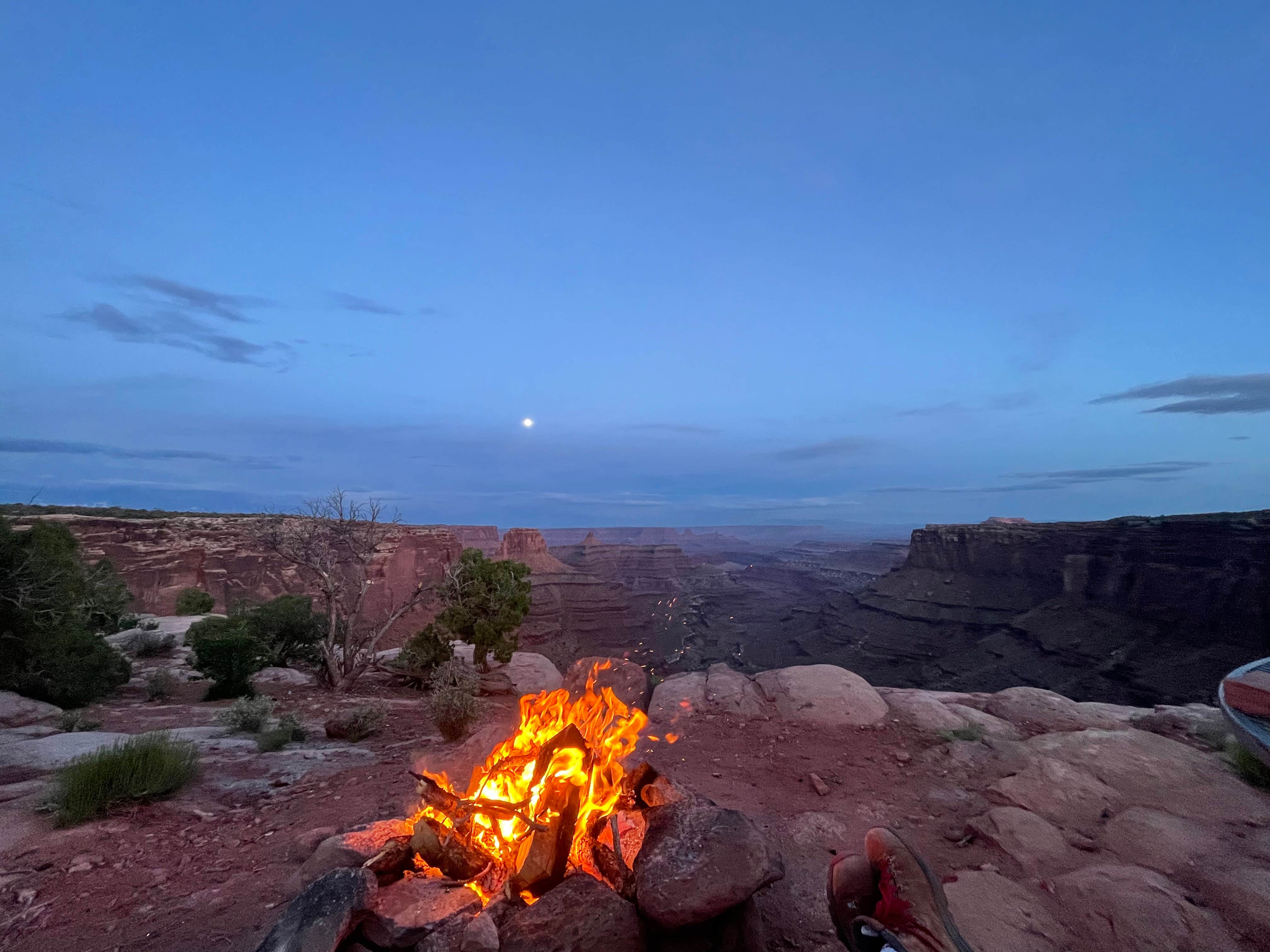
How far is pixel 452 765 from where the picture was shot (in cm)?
813

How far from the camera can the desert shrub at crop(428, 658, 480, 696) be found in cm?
1019

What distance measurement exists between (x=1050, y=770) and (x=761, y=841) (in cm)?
600

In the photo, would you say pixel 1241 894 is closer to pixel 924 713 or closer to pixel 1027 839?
pixel 1027 839

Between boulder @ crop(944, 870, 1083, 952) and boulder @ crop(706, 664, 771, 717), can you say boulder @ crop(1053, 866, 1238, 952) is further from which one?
boulder @ crop(706, 664, 771, 717)

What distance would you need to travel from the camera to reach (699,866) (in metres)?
3.69

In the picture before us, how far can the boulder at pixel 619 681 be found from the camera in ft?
43.4

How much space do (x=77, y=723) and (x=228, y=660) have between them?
3.96 meters

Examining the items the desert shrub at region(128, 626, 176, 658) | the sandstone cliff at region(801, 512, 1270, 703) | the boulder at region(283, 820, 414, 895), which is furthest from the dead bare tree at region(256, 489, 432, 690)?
the sandstone cliff at region(801, 512, 1270, 703)

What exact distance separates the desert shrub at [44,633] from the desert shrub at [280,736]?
224 inches

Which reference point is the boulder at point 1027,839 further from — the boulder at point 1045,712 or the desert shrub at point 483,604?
the desert shrub at point 483,604

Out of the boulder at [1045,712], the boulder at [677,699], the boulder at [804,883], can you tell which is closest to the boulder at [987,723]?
the boulder at [1045,712]

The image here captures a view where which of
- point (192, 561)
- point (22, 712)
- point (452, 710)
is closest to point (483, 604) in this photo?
→ point (452, 710)

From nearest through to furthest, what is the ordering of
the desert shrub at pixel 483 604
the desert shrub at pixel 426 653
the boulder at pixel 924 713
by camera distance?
1. the boulder at pixel 924 713
2. the desert shrub at pixel 426 653
3. the desert shrub at pixel 483 604

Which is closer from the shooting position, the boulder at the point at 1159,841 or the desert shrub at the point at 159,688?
the boulder at the point at 1159,841
